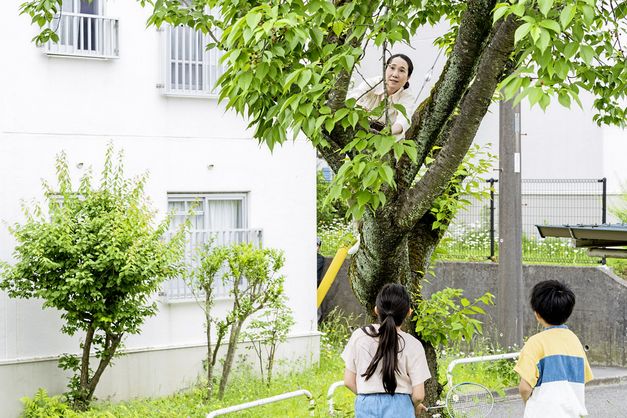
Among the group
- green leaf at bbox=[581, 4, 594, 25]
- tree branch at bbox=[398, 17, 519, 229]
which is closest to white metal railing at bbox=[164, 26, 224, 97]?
tree branch at bbox=[398, 17, 519, 229]

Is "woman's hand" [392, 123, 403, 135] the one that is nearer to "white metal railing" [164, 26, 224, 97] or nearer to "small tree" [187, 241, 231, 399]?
"small tree" [187, 241, 231, 399]

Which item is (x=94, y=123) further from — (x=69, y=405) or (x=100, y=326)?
(x=69, y=405)

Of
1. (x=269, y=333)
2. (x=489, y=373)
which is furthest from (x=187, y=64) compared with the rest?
(x=489, y=373)

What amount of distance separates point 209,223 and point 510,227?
3911 millimetres

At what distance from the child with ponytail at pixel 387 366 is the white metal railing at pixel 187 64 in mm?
7429

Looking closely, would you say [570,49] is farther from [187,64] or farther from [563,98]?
[187,64]

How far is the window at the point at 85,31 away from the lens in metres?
12.2

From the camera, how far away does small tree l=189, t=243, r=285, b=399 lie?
12.2 metres

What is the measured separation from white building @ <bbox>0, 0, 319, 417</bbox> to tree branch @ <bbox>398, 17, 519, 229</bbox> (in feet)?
21.0

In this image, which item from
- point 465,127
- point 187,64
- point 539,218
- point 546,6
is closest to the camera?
point 546,6

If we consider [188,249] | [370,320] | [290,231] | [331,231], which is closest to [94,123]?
[188,249]

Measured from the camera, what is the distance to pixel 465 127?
6.59 m

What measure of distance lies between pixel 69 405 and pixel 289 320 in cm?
308

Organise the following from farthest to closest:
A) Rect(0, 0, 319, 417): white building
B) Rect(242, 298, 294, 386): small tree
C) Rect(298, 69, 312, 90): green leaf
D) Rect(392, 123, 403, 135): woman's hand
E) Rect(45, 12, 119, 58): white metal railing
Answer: Rect(242, 298, 294, 386): small tree, Rect(45, 12, 119, 58): white metal railing, Rect(0, 0, 319, 417): white building, Rect(392, 123, 403, 135): woman's hand, Rect(298, 69, 312, 90): green leaf
